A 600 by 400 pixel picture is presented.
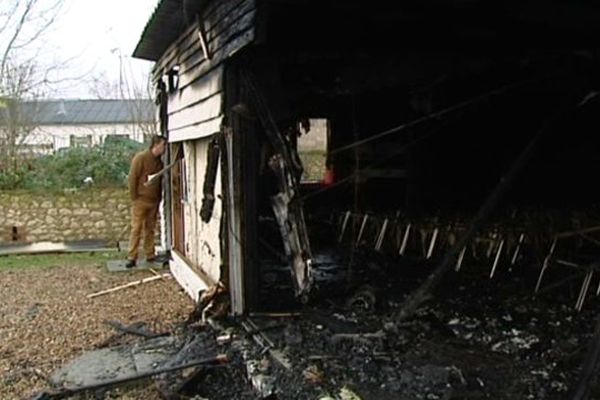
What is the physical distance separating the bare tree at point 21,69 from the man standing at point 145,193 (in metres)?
5.00

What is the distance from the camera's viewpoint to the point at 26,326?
571 cm

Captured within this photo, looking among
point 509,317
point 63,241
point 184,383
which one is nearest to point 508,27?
point 509,317

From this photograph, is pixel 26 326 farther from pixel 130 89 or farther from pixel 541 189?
pixel 130 89

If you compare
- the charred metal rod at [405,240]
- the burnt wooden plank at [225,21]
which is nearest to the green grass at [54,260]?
the charred metal rod at [405,240]

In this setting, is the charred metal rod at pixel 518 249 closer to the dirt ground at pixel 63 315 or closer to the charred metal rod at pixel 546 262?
the charred metal rod at pixel 546 262

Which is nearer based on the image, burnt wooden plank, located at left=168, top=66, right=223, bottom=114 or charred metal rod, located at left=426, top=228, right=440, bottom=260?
burnt wooden plank, located at left=168, top=66, right=223, bottom=114

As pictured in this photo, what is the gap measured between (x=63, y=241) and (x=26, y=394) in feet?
25.6

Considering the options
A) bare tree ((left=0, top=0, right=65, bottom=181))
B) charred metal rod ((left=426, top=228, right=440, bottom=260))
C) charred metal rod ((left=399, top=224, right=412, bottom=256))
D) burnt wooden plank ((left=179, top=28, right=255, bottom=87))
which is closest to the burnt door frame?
burnt wooden plank ((left=179, top=28, right=255, bottom=87))

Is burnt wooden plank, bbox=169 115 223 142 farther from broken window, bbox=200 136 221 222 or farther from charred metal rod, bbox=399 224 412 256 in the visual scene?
charred metal rod, bbox=399 224 412 256

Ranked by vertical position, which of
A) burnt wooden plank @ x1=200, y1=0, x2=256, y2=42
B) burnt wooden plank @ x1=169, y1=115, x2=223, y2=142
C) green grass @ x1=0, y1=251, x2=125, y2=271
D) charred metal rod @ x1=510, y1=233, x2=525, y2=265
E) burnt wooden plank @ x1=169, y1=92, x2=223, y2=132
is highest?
burnt wooden plank @ x1=200, y1=0, x2=256, y2=42

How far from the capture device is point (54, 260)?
953 centimetres

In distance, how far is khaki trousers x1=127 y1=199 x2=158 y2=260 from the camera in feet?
27.1

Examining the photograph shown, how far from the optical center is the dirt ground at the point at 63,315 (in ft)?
15.0

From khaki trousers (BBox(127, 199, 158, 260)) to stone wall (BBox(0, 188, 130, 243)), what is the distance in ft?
10.4
